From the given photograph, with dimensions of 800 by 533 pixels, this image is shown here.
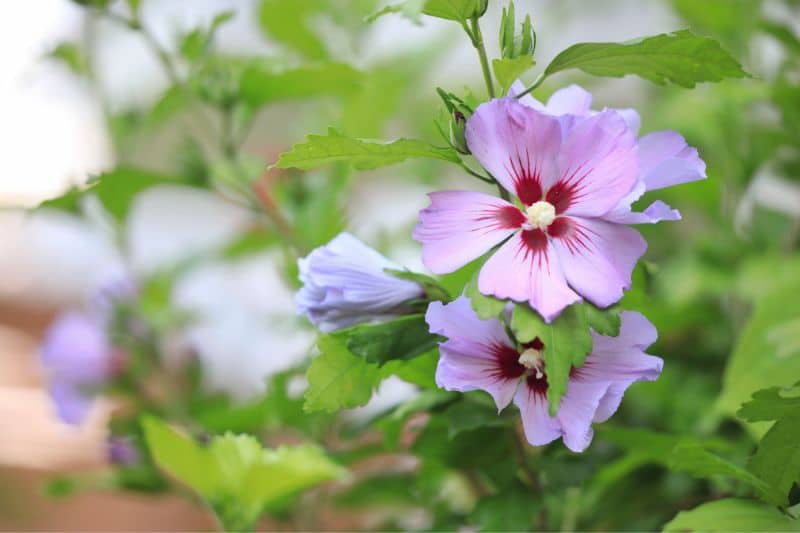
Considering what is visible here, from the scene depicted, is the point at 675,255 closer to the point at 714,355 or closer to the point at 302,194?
the point at 714,355

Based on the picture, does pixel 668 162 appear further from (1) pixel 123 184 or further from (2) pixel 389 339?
(1) pixel 123 184

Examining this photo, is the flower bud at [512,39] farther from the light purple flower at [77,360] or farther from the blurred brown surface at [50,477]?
the blurred brown surface at [50,477]

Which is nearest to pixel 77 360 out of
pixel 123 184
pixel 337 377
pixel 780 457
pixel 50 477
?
pixel 123 184

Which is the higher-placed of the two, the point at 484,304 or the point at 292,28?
the point at 292,28

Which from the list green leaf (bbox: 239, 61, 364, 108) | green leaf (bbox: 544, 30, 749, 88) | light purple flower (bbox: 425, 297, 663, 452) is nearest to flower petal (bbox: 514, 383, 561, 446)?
light purple flower (bbox: 425, 297, 663, 452)

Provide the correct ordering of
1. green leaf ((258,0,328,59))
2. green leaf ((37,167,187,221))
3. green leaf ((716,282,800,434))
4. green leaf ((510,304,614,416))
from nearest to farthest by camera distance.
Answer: green leaf ((510,304,614,416)) → green leaf ((716,282,800,434)) → green leaf ((37,167,187,221)) → green leaf ((258,0,328,59))

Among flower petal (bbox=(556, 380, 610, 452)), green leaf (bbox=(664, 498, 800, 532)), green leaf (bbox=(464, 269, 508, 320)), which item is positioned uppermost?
green leaf (bbox=(464, 269, 508, 320))

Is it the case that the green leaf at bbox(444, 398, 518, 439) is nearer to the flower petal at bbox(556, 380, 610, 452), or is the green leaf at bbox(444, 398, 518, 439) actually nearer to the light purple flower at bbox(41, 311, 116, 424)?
the flower petal at bbox(556, 380, 610, 452)

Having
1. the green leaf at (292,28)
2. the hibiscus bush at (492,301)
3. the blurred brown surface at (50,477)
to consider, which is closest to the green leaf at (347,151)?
the hibiscus bush at (492,301)
